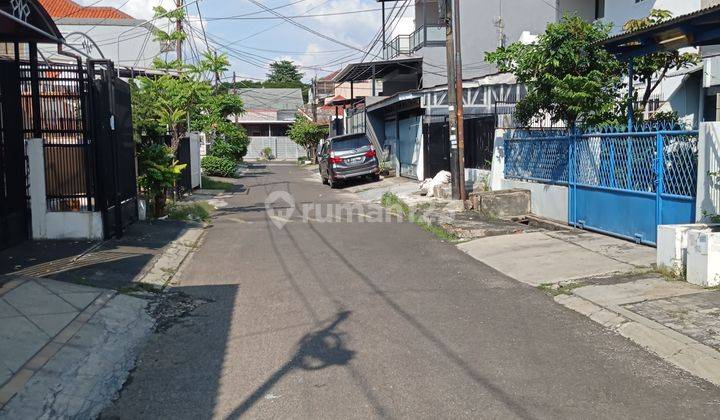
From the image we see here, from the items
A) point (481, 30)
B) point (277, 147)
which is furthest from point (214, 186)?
point (277, 147)

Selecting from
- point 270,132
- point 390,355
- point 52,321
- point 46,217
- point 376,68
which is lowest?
point 390,355

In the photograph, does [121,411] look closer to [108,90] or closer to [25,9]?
[25,9]

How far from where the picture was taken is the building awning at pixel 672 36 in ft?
29.2

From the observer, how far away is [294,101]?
84875mm

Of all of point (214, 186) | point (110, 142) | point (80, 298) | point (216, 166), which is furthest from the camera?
point (216, 166)

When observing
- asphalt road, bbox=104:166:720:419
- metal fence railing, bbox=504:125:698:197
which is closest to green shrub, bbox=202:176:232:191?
metal fence railing, bbox=504:125:698:197

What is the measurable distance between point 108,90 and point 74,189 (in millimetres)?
1785

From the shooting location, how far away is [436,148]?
2242 centimetres

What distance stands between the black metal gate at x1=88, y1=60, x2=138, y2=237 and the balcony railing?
2322 centimetres

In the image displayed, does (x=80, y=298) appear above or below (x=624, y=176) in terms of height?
below

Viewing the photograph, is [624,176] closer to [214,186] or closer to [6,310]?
[6,310]

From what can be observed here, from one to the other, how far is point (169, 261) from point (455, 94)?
9428 millimetres

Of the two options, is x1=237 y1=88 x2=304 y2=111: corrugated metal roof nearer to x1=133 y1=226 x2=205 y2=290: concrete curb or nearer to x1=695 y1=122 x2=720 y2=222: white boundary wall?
x1=133 y1=226 x2=205 y2=290: concrete curb

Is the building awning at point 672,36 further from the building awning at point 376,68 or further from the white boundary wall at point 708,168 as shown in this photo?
the building awning at point 376,68
